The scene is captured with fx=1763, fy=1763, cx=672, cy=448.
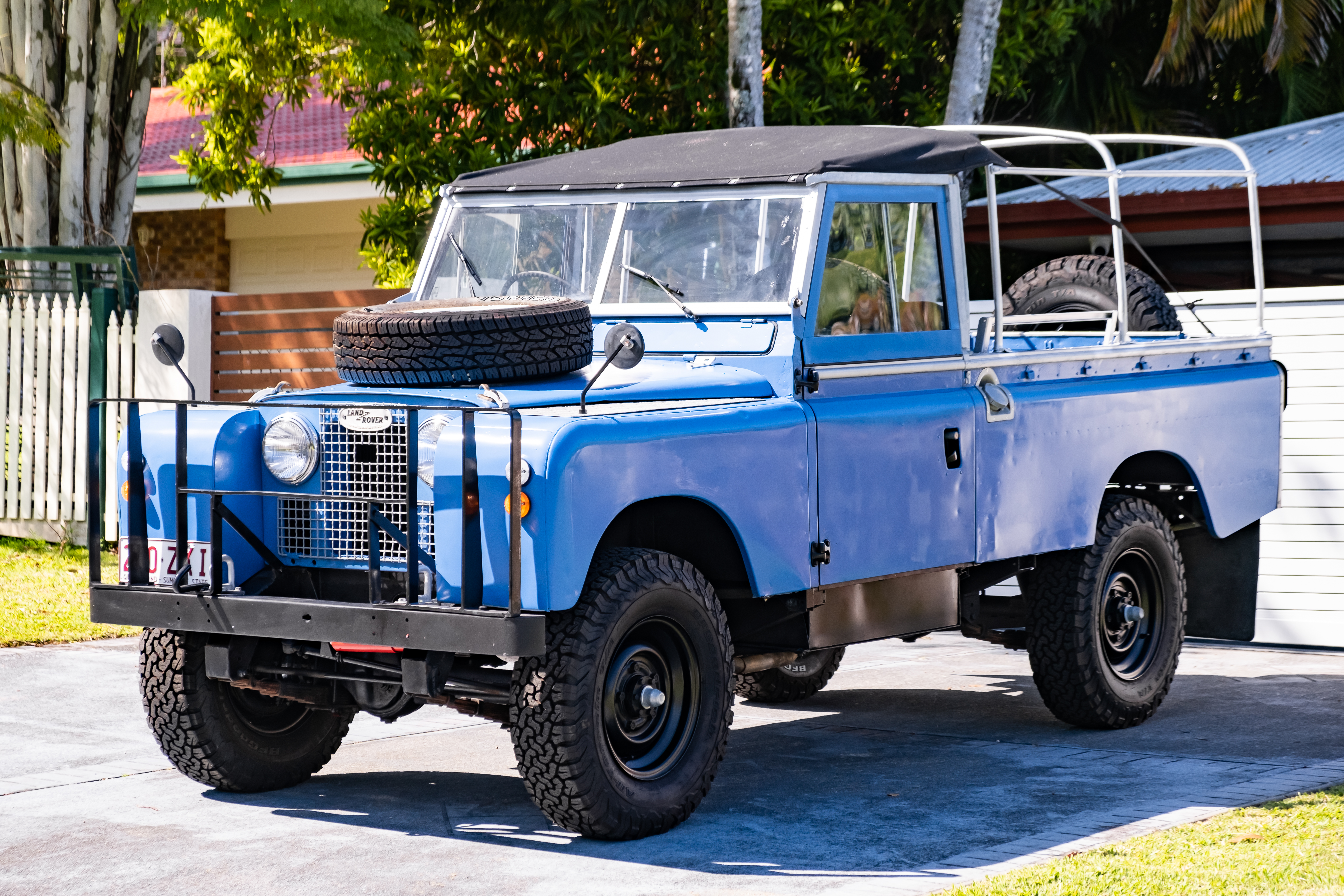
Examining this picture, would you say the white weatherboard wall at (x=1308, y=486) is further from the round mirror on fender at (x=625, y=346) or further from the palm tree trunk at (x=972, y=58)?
the round mirror on fender at (x=625, y=346)

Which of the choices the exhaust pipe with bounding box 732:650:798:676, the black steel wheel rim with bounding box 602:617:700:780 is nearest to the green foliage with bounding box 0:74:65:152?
the exhaust pipe with bounding box 732:650:798:676

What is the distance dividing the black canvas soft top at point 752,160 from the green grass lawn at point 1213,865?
8.84 ft

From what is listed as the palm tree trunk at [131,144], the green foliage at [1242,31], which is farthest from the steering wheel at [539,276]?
the green foliage at [1242,31]

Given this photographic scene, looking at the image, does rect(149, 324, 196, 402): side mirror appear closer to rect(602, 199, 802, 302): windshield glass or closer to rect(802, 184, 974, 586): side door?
rect(602, 199, 802, 302): windshield glass

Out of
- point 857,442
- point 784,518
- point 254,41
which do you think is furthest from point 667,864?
point 254,41

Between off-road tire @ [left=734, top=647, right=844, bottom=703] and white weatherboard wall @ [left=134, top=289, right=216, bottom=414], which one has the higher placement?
white weatherboard wall @ [left=134, top=289, right=216, bottom=414]

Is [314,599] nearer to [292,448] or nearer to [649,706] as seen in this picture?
[292,448]

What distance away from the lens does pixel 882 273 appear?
6.84 metres

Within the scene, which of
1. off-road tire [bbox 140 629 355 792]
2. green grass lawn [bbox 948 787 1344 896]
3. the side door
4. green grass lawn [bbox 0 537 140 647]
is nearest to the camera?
green grass lawn [bbox 948 787 1344 896]

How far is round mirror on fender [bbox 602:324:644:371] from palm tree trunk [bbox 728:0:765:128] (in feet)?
22.4

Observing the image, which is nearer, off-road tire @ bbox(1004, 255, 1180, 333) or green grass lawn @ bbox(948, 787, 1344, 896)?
green grass lawn @ bbox(948, 787, 1344, 896)

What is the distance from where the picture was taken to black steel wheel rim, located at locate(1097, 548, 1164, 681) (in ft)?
26.2

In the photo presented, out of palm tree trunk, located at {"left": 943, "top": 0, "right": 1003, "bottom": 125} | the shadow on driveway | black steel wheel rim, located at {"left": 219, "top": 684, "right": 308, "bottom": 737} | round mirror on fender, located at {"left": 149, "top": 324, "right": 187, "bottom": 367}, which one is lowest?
the shadow on driveway

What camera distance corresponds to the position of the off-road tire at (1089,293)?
905 cm
